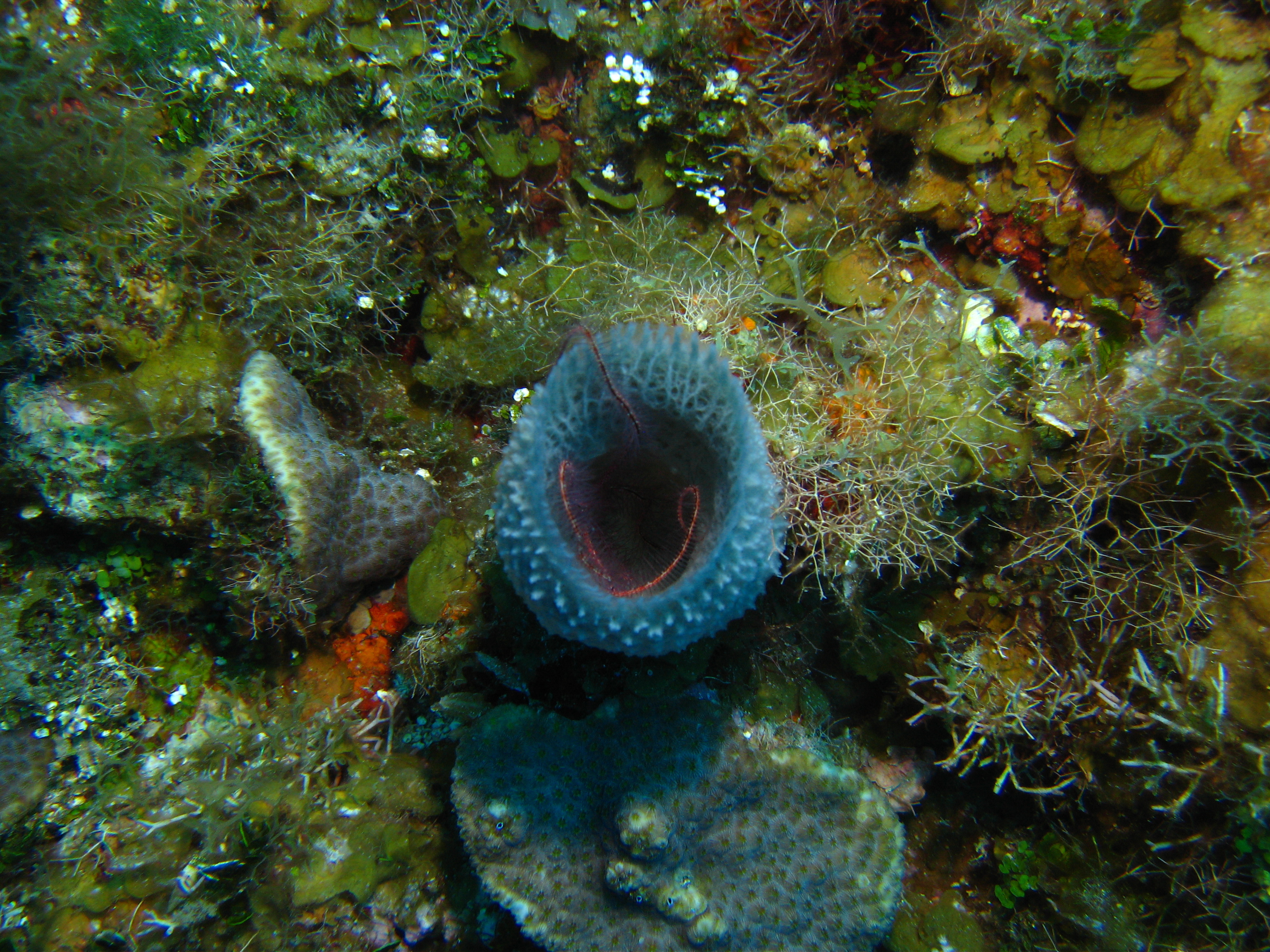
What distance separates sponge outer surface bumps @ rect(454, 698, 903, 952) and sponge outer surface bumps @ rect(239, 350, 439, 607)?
3.93ft

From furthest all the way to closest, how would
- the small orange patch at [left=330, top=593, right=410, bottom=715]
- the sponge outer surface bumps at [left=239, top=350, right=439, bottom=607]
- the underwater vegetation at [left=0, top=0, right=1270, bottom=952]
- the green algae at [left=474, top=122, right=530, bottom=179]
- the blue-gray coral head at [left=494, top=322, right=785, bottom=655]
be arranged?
the small orange patch at [left=330, top=593, right=410, bottom=715], the green algae at [left=474, top=122, right=530, bottom=179], the sponge outer surface bumps at [left=239, top=350, right=439, bottom=607], the underwater vegetation at [left=0, top=0, right=1270, bottom=952], the blue-gray coral head at [left=494, top=322, right=785, bottom=655]

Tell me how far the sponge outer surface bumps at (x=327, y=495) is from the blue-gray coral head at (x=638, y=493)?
4.54 feet

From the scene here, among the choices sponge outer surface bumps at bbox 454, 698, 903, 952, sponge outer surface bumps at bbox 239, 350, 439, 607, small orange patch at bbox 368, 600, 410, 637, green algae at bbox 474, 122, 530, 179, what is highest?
green algae at bbox 474, 122, 530, 179

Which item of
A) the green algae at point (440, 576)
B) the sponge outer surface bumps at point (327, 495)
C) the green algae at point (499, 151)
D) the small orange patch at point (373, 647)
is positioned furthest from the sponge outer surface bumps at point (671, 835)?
the green algae at point (499, 151)

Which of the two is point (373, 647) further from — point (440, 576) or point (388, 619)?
point (440, 576)

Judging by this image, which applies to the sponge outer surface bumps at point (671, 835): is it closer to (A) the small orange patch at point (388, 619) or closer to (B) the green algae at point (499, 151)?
(A) the small orange patch at point (388, 619)

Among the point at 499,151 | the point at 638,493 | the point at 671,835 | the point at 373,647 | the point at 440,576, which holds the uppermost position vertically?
the point at 499,151

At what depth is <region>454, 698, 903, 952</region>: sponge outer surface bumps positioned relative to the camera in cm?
283

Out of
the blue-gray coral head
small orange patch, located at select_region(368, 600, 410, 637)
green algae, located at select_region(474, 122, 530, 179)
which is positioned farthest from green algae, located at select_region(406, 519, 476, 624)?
green algae, located at select_region(474, 122, 530, 179)

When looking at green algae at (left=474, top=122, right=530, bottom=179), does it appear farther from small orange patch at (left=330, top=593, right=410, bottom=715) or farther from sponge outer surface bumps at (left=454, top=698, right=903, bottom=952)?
sponge outer surface bumps at (left=454, top=698, right=903, bottom=952)

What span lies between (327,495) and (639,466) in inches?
66.4

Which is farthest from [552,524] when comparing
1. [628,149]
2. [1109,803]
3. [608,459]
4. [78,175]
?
[1109,803]

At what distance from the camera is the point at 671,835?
2.86 meters

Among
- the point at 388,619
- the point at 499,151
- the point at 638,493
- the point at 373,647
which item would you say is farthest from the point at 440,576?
the point at 499,151
